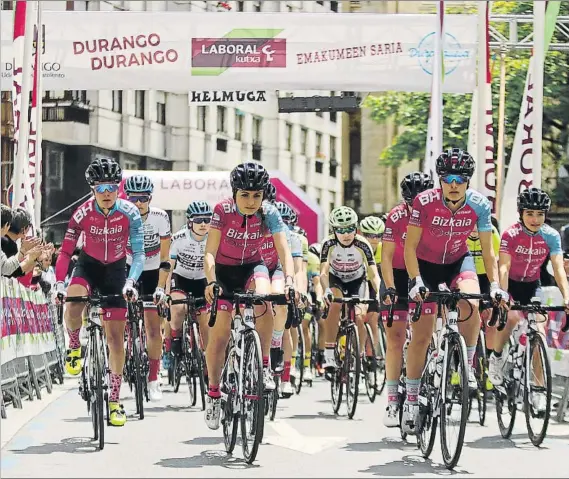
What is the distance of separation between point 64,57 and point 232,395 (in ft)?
51.1

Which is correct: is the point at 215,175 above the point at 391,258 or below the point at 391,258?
above

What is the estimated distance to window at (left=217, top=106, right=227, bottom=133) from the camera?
5716 centimetres

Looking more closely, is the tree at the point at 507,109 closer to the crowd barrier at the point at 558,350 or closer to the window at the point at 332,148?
the window at the point at 332,148

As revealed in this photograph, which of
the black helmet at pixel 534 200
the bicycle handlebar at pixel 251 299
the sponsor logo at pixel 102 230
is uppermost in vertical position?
the black helmet at pixel 534 200

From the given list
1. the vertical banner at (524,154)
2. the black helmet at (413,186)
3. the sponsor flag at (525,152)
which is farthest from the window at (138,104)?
the black helmet at (413,186)

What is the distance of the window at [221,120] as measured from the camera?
57156mm

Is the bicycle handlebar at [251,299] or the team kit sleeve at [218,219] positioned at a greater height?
the team kit sleeve at [218,219]

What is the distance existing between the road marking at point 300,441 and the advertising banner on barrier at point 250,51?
44.3 ft

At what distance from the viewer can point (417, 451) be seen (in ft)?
33.2

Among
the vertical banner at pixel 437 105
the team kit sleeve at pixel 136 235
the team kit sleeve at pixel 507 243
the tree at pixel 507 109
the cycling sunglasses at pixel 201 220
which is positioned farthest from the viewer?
the tree at pixel 507 109

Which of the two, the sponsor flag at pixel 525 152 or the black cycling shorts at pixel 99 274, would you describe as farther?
the sponsor flag at pixel 525 152

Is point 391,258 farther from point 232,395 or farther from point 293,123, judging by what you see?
point 293,123

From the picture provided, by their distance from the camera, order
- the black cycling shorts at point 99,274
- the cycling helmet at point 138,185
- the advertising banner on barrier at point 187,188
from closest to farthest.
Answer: the black cycling shorts at point 99,274 → the cycling helmet at point 138,185 → the advertising banner on barrier at point 187,188

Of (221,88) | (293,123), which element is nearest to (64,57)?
(221,88)
